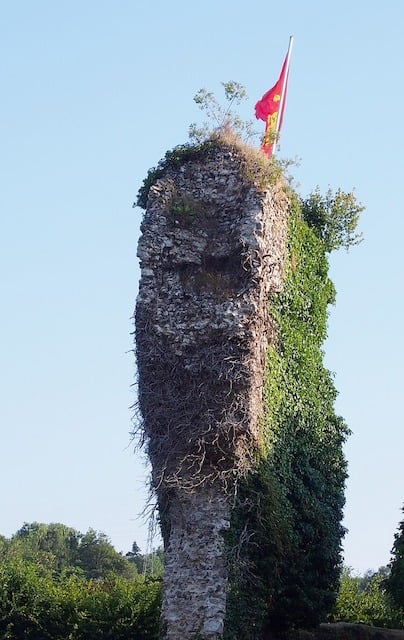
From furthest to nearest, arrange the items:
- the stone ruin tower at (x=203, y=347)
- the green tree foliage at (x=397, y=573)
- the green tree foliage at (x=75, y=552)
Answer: the green tree foliage at (x=75, y=552)
the green tree foliage at (x=397, y=573)
the stone ruin tower at (x=203, y=347)

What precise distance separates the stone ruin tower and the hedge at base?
1.11 ft

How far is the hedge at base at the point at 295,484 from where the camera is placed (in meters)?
12.7

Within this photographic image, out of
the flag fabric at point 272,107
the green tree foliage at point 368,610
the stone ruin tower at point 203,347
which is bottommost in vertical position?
the green tree foliage at point 368,610

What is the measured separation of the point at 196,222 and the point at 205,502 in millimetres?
4364

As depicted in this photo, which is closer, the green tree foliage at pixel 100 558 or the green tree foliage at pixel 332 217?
the green tree foliage at pixel 332 217

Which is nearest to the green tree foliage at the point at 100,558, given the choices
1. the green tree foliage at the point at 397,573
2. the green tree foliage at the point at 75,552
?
the green tree foliage at the point at 75,552

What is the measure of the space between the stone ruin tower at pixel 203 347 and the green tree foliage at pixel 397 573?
15.0 ft

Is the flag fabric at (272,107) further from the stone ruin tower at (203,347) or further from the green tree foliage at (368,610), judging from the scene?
the green tree foliage at (368,610)

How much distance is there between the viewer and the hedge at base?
12.7m

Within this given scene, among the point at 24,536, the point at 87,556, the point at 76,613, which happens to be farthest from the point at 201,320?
the point at 24,536

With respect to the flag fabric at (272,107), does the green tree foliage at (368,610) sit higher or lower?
lower

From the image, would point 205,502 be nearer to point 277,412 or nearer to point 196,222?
point 277,412

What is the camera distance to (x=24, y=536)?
61625 mm

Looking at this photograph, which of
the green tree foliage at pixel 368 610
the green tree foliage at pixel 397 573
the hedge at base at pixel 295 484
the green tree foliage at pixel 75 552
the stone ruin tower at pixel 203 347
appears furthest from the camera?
the green tree foliage at pixel 75 552
